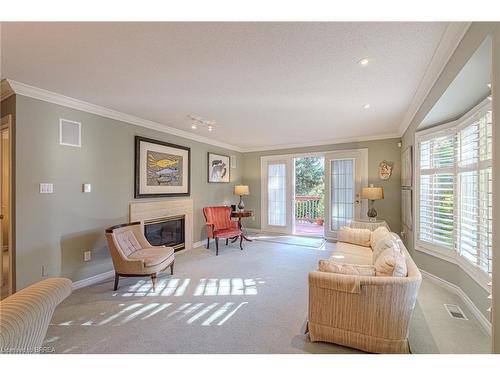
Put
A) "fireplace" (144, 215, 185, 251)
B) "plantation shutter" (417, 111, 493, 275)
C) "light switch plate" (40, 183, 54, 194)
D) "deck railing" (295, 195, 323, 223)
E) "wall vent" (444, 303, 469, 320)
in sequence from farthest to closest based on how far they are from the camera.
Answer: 1. "deck railing" (295, 195, 323, 223)
2. "fireplace" (144, 215, 185, 251)
3. "light switch plate" (40, 183, 54, 194)
4. "wall vent" (444, 303, 469, 320)
5. "plantation shutter" (417, 111, 493, 275)

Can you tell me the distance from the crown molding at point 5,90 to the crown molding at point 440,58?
394 centimetres

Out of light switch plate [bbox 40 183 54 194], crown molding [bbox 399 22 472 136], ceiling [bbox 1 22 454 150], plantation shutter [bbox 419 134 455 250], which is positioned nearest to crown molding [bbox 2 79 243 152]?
ceiling [bbox 1 22 454 150]

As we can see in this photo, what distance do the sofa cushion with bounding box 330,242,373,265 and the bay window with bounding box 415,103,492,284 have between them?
877 millimetres

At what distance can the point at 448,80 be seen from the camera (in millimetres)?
1894

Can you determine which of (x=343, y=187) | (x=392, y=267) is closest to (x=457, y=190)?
(x=392, y=267)

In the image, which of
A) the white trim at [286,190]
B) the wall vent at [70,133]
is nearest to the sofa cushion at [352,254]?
the white trim at [286,190]

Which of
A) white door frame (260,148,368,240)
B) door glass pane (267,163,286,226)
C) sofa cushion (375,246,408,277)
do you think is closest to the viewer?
sofa cushion (375,246,408,277)

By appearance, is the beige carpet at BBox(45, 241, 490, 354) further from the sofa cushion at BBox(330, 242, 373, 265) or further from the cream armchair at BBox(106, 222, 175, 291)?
the sofa cushion at BBox(330, 242, 373, 265)

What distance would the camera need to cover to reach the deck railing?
792 cm

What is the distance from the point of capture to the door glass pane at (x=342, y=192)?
525 centimetres

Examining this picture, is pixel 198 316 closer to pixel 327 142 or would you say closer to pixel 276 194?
pixel 276 194

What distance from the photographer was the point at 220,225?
5043 mm

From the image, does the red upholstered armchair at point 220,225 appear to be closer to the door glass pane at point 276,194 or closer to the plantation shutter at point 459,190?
the door glass pane at point 276,194
